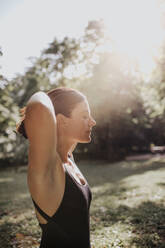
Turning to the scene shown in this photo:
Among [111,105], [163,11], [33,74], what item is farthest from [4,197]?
[33,74]

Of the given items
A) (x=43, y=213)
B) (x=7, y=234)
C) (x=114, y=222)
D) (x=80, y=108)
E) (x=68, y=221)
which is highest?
(x=80, y=108)

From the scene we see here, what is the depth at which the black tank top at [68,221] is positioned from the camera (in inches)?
50.6

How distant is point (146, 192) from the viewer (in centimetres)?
1008

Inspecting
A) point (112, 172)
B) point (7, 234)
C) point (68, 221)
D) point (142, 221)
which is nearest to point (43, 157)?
point (68, 221)

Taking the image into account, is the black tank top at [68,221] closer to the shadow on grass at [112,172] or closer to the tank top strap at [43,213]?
the tank top strap at [43,213]

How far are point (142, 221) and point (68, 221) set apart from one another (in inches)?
218

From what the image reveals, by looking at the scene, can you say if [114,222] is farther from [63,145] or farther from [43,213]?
[43,213]

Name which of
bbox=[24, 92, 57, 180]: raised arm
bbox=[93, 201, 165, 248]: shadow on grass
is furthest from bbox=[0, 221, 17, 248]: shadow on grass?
bbox=[24, 92, 57, 180]: raised arm

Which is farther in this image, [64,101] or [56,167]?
[64,101]

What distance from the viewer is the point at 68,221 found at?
1.32 m

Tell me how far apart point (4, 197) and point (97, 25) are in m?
22.8

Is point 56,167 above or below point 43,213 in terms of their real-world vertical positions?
above

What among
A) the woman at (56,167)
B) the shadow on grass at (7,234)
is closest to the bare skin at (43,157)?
the woman at (56,167)

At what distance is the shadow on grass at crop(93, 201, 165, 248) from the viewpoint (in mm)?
4882
